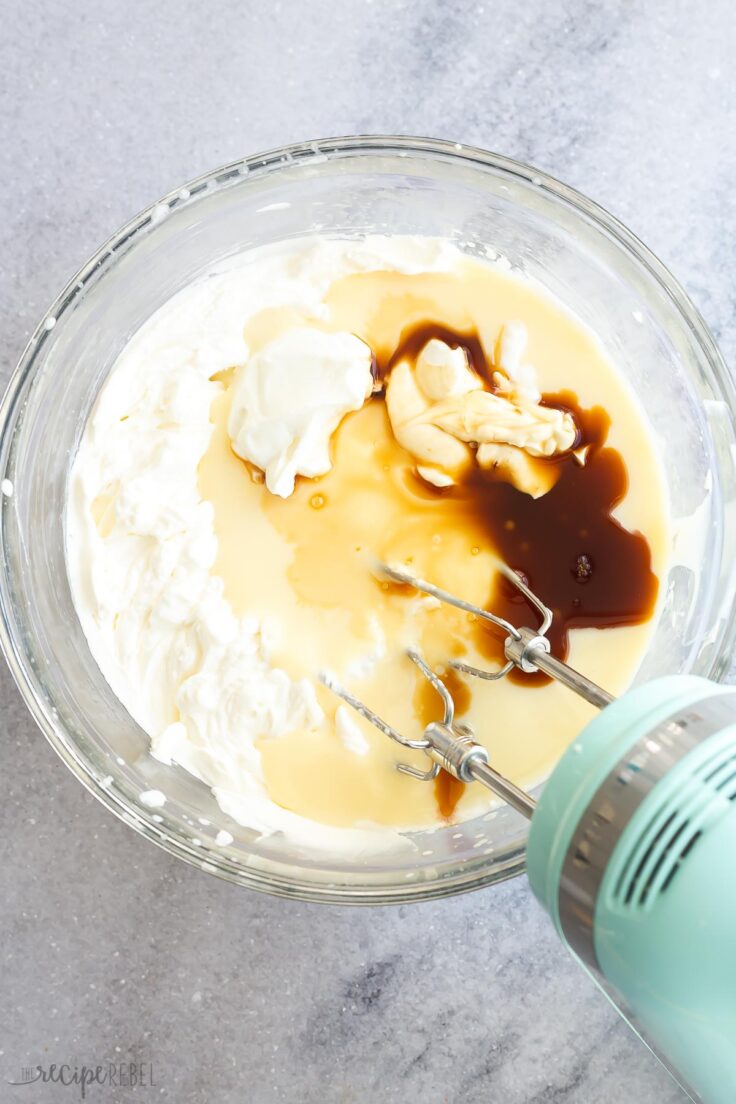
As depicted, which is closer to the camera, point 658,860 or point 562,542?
point 658,860

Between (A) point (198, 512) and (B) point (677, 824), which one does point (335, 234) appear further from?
(B) point (677, 824)

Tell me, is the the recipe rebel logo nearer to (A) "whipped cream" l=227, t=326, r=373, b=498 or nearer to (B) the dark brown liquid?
(B) the dark brown liquid

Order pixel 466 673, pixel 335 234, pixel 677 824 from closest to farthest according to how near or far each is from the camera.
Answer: pixel 677 824 < pixel 466 673 < pixel 335 234

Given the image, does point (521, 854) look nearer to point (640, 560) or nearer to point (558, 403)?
point (640, 560)

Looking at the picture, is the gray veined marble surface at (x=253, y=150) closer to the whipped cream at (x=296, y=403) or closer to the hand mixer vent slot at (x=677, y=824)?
the whipped cream at (x=296, y=403)

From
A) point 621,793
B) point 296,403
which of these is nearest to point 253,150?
point 296,403

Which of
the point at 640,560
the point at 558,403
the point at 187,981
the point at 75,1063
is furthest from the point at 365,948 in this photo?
the point at 558,403
